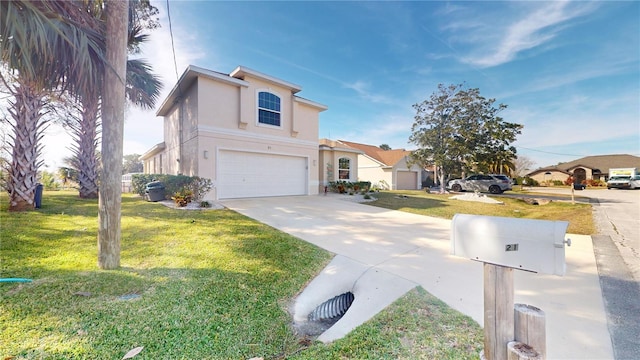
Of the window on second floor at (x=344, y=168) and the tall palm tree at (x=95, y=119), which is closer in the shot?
the tall palm tree at (x=95, y=119)

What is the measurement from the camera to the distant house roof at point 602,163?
112 ft

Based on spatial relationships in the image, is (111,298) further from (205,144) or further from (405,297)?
(205,144)

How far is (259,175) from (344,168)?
7638mm

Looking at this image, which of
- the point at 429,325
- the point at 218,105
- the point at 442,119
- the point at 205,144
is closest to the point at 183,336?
the point at 429,325

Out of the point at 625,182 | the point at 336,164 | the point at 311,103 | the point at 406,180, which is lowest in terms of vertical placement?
the point at 625,182

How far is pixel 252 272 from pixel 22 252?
4356 mm

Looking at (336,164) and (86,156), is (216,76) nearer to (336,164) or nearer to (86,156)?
(86,156)

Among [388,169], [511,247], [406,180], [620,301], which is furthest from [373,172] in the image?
[511,247]

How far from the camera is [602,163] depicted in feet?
116

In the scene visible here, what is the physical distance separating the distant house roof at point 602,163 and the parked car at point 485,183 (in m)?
25.1

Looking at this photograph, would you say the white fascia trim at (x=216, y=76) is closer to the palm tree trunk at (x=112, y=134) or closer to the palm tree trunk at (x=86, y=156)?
the palm tree trunk at (x=86, y=156)

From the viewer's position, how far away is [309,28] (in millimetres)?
9961

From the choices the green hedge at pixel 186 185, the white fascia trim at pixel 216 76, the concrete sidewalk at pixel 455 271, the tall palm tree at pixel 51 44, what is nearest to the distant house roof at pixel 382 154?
the white fascia trim at pixel 216 76

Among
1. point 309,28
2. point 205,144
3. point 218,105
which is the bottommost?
point 205,144
